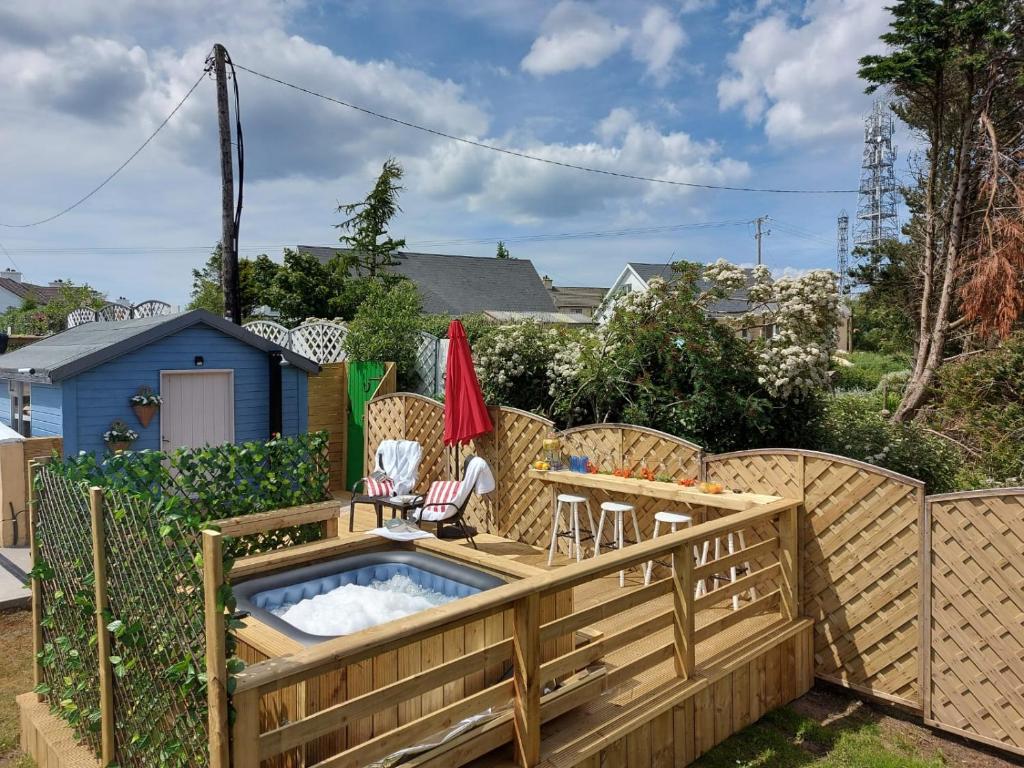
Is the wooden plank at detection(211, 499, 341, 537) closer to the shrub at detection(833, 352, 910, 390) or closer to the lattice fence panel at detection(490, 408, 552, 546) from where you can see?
the lattice fence panel at detection(490, 408, 552, 546)

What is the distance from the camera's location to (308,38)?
1020 centimetres

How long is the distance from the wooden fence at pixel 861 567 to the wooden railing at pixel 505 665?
41 cm

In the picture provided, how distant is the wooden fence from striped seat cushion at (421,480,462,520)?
10.8ft

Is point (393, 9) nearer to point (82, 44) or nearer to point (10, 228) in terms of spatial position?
point (82, 44)

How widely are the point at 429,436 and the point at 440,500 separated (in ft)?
4.45

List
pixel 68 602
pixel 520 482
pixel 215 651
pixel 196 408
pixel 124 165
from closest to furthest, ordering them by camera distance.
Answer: pixel 215 651 → pixel 68 602 → pixel 520 482 → pixel 196 408 → pixel 124 165

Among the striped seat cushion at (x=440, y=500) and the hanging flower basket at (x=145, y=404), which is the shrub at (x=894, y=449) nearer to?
the striped seat cushion at (x=440, y=500)

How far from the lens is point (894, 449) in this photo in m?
6.72

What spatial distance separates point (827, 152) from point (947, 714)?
467 inches

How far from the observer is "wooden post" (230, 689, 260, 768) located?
7.38 feet

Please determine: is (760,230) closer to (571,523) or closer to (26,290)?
(571,523)

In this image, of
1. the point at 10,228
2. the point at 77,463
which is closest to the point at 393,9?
the point at 77,463

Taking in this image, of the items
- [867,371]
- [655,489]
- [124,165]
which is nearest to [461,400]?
[655,489]

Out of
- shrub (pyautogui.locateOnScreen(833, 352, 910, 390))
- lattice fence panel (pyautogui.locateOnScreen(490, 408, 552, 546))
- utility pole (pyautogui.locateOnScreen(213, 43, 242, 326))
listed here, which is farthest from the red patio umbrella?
shrub (pyautogui.locateOnScreen(833, 352, 910, 390))
